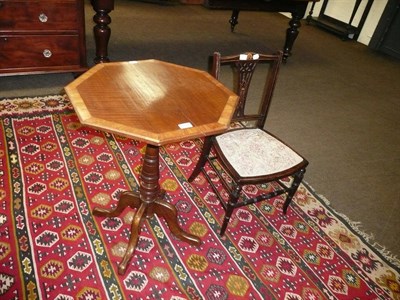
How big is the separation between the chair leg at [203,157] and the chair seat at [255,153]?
0.08 metres

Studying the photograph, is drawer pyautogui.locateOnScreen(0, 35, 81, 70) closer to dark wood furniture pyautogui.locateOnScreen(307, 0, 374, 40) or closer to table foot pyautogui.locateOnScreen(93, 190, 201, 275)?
table foot pyautogui.locateOnScreen(93, 190, 201, 275)

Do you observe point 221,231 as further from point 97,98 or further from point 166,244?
point 97,98

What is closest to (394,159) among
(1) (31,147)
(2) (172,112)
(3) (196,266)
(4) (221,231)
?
(4) (221,231)

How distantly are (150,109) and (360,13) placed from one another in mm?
6301

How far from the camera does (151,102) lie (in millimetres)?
1469

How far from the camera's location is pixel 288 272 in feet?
6.12

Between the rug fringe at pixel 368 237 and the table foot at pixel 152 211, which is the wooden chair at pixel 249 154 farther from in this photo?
the rug fringe at pixel 368 237

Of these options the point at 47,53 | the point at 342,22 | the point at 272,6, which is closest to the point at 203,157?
the point at 47,53

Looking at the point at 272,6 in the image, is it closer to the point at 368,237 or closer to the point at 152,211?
the point at 368,237

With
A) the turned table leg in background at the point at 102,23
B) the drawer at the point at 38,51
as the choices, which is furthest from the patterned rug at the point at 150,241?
the turned table leg in background at the point at 102,23

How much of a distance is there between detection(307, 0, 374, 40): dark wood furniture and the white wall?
0.22 ft

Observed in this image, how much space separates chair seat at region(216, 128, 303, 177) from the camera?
1.83 m

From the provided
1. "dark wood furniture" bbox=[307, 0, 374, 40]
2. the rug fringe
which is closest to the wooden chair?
the rug fringe

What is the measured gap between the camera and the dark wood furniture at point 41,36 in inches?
104
